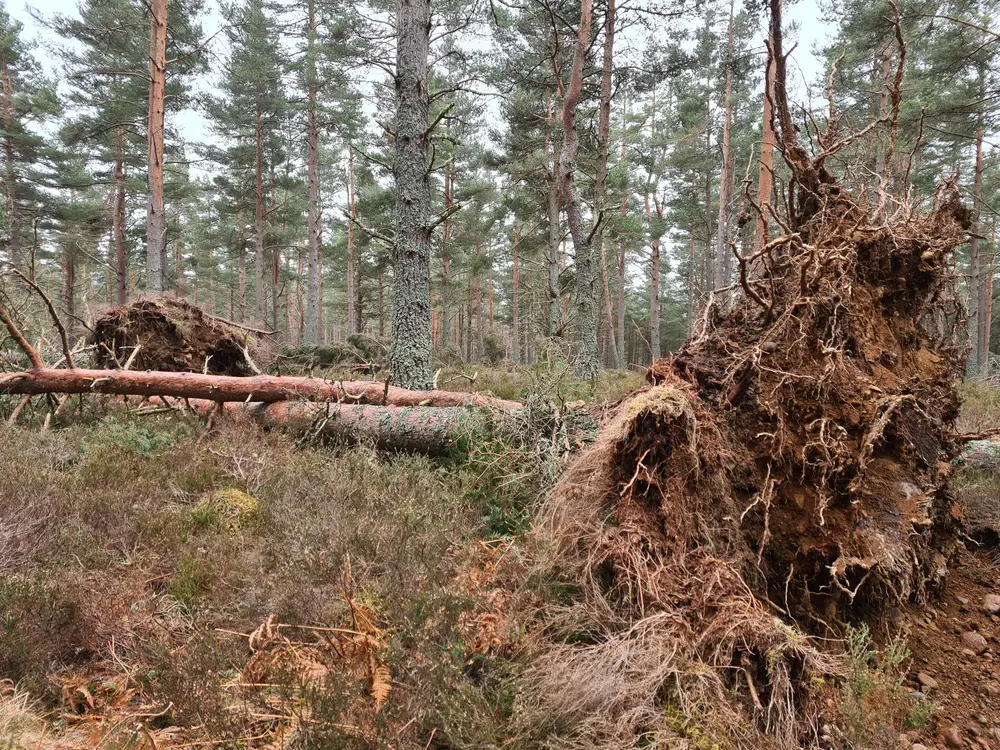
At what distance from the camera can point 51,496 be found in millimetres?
3377

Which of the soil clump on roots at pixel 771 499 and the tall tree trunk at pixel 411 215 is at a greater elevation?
the tall tree trunk at pixel 411 215

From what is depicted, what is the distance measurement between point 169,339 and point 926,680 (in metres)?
9.24

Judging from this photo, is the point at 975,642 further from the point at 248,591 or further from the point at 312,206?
the point at 312,206

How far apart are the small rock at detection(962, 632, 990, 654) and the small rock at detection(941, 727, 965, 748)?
67 cm

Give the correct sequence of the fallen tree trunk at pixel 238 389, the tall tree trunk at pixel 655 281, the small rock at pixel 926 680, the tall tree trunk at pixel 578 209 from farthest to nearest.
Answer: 1. the tall tree trunk at pixel 655 281
2. the tall tree trunk at pixel 578 209
3. the fallen tree trunk at pixel 238 389
4. the small rock at pixel 926 680

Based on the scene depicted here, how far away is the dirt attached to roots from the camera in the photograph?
6.40 feet

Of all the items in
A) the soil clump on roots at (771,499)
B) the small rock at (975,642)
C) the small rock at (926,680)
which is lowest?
the small rock at (926,680)

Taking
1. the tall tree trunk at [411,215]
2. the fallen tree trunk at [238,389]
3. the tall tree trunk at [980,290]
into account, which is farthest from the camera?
the tall tree trunk at [980,290]

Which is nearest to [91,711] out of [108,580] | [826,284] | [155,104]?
[108,580]

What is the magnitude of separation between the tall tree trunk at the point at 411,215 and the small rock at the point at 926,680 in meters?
5.18

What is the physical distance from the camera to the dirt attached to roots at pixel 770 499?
1951 mm

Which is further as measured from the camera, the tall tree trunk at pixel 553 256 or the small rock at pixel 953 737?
the tall tree trunk at pixel 553 256

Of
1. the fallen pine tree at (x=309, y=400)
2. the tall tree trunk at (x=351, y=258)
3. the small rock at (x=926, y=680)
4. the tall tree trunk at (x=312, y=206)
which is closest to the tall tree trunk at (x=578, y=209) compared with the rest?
the fallen pine tree at (x=309, y=400)

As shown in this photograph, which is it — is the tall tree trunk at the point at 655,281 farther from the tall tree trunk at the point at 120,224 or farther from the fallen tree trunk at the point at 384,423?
the tall tree trunk at the point at 120,224
